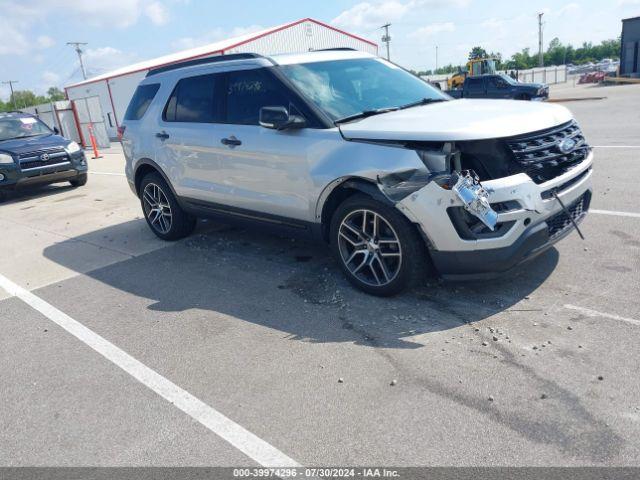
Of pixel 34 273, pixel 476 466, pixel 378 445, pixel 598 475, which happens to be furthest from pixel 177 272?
pixel 598 475

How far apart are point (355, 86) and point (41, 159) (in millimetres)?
9029

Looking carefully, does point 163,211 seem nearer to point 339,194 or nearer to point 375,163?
point 339,194

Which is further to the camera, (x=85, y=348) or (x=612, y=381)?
(x=85, y=348)

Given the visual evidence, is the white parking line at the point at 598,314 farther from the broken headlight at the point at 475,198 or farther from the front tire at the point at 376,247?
the front tire at the point at 376,247

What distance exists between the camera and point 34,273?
621 cm

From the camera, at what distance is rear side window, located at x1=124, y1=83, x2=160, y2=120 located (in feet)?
21.8

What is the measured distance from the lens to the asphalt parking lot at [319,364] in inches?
109

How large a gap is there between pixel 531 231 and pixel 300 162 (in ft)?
6.54

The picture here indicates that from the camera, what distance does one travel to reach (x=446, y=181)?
3.74 meters

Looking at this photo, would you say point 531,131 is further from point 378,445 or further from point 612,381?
point 378,445

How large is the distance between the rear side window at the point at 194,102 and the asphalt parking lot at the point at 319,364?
5.29 feet

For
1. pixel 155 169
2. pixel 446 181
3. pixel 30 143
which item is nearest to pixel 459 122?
pixel 446 181

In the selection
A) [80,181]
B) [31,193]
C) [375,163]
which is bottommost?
[31,193]

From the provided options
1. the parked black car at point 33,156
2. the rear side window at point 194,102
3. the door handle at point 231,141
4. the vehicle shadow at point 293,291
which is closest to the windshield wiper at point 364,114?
the door handle at point 231,141
